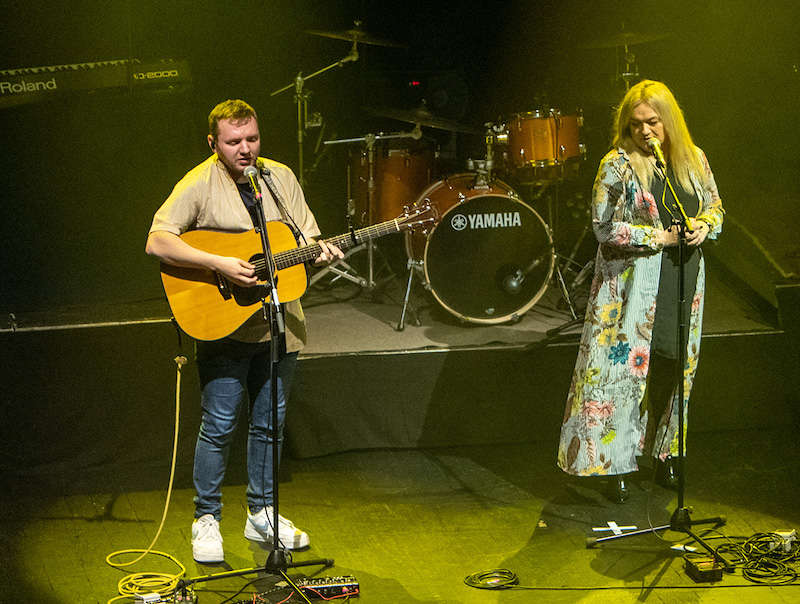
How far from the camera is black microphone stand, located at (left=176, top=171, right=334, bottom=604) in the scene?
3654 mm

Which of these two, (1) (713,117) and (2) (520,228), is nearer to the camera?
(2) (520,228)

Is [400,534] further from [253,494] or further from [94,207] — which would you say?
[94,207]

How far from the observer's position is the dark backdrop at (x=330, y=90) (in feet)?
22.6

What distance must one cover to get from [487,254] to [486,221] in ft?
0.66

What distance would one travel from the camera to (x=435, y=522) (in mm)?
4879

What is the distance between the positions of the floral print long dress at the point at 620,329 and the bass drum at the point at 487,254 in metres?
1.46

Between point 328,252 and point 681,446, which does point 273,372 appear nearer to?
point 328,252

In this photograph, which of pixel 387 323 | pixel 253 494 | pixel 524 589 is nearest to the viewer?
pixel 524 589

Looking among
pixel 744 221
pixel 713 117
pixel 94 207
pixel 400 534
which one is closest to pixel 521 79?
pixel 713 117

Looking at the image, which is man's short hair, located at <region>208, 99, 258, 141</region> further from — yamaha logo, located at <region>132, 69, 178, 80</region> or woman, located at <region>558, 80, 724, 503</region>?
yamaha logo, located at <region>132, 69, 178, 80</region>

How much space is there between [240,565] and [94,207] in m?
3.44

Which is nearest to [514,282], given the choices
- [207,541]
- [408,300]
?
[408,300]

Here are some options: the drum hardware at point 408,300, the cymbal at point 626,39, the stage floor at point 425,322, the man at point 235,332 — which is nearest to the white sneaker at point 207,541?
the man at point 235,332

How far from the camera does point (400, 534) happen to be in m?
4.76
